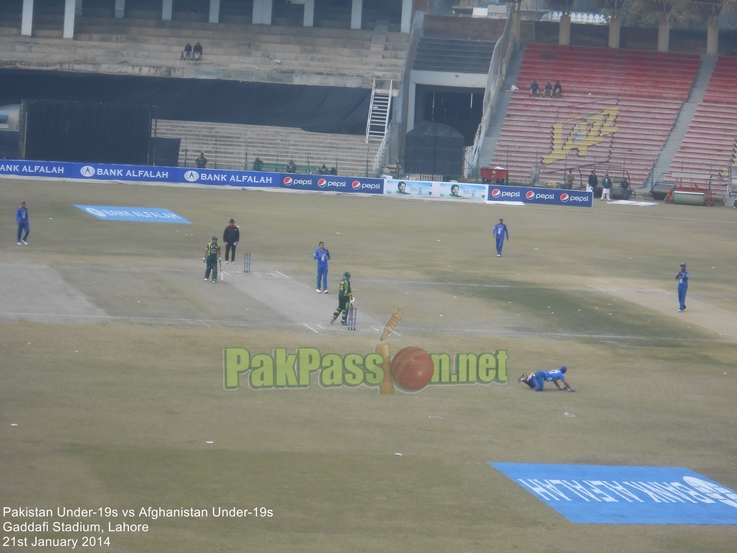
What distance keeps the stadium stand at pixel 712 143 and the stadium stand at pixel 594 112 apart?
1.51m

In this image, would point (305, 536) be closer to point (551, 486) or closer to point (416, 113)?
point (551, 486)

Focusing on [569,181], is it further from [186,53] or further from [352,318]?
[352,318]

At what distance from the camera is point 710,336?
27.6 meters

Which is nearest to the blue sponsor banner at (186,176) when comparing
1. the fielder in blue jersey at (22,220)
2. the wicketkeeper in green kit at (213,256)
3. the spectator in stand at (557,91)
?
the spectator in stand at (557,91)

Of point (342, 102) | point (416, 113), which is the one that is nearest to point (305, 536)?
point (342, 102)

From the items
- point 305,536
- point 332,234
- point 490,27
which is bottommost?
point 305,536

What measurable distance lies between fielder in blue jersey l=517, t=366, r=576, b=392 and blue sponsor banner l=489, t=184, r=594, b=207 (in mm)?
38162

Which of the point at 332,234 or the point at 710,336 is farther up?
the point at 332,234

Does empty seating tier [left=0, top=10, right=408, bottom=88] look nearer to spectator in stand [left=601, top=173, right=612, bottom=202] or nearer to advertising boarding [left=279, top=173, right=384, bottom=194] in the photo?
advertising boarding [left=279, top=173, right=384, bottom=194]

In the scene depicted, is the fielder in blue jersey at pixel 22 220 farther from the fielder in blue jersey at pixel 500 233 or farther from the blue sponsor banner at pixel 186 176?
the blue sponsor banner at pixel 186 176

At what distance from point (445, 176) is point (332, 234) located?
23433mm

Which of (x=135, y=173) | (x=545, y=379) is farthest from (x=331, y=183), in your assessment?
(x=545, y=379)

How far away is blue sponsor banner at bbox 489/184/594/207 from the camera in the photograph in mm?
58812

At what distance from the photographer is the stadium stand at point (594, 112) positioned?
66.6 metres
